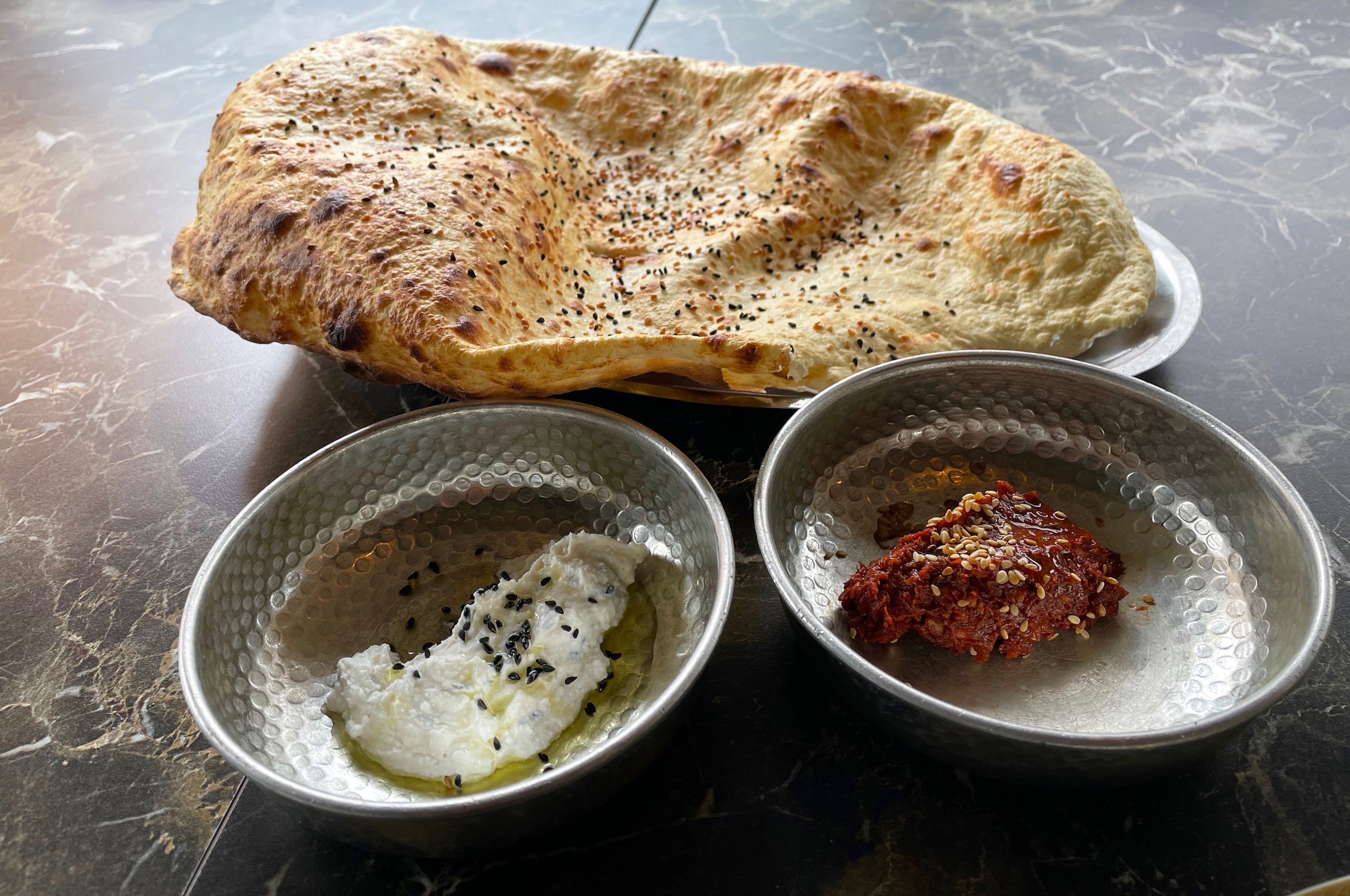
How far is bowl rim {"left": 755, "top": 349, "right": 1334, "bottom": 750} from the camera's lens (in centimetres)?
119

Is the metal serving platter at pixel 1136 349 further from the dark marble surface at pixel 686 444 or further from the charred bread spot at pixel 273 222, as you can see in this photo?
the charred bread spot at pixel 273 222

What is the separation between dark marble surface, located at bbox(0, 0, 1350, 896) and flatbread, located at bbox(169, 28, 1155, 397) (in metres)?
0.31

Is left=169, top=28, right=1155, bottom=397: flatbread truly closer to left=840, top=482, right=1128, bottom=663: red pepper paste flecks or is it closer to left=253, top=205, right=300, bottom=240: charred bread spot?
left=253, top=205, right=300, bottom=240: charred bread spot

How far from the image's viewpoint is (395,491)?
6.27 feet

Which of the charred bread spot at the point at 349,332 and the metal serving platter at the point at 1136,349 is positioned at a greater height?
the charred bread spot at the point at 349,332

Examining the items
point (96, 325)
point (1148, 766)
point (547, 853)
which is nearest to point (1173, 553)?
point (1148, 766)

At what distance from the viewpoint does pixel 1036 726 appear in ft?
4.75

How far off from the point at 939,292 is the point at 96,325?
88.0 inches

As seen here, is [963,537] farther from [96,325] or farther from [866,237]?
[96,325]

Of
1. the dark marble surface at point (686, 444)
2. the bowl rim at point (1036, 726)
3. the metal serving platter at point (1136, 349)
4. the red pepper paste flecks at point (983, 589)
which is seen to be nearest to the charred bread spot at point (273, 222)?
the dark marble surface at point (686, 444)

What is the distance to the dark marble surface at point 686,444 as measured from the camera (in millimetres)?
1400

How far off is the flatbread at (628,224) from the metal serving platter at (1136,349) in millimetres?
50

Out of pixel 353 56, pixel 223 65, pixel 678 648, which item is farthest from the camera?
pixel 223 65

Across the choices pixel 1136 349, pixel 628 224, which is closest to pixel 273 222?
pixel 628 224
